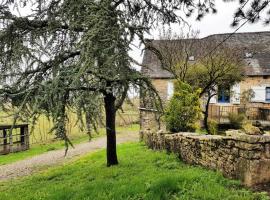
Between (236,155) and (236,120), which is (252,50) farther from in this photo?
(236,155)

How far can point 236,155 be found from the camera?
269 inches

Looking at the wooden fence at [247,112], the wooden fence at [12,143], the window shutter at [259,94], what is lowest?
the wooden fence at [12,143]

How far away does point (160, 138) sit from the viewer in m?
13.0

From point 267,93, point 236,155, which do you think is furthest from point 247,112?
point 236,155

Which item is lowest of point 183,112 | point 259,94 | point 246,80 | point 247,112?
point 247,112

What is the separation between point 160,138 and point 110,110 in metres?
2.60

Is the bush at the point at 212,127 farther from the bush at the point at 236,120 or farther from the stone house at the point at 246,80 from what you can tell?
the stone house at the point at 246,80

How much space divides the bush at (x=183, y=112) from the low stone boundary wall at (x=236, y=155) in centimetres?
433

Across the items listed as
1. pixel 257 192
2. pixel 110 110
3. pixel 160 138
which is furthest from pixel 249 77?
pixel 257 192

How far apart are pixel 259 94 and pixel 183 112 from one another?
14.3 meters

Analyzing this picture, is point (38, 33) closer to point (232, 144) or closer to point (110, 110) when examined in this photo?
point (110, 110)

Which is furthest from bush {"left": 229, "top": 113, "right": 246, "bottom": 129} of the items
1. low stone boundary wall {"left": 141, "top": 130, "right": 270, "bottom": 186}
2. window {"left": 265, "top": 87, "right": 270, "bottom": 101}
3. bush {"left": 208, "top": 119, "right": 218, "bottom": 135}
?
low stone boundary wall {"left": 141, "top": 130, "right": 270, "bottom": 186}

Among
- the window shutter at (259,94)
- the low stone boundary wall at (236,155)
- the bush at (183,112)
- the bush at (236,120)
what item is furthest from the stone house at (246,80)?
the low stone boundary wall at (236,155)

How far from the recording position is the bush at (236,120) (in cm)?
1858
